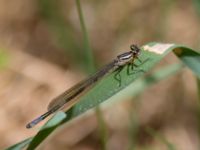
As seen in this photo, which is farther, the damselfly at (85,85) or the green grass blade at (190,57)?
the damselfly at (85,85)

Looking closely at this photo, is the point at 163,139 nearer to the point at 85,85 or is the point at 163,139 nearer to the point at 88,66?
the point at 85,85

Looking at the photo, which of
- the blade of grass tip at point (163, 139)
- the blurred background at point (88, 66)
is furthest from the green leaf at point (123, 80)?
the blurred background at point (88, 66)

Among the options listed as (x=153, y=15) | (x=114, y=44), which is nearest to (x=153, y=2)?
(x=153, y=15)

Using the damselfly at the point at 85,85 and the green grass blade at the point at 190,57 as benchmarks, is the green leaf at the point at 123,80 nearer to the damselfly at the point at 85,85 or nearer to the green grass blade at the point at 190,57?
the green grass blade at the point at 190,57

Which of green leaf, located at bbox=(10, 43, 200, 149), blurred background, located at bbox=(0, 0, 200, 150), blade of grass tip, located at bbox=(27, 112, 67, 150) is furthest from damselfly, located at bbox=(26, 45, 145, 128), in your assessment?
blurred background, located at bbox=(0, 0, 200, 150)

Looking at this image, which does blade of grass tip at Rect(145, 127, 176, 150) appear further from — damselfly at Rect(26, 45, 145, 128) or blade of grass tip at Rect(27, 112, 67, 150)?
blade of grass tip at Rect(27, 112, 67, 150)

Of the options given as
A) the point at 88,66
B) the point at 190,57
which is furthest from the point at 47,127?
the point at 88,66
